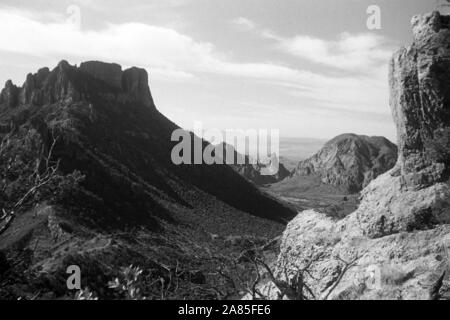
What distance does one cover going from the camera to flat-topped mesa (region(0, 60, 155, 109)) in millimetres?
94875

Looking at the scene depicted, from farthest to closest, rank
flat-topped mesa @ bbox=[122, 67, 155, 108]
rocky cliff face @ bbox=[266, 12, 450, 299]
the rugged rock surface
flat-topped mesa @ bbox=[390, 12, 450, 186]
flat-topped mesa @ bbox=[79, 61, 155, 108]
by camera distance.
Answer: flat-topped mesa @ bbox=[122, 67, 155, 108] < flat-topped mesa @ bbox=[79, 61, 155, 108] < the rugged rock surface < flat-topped mesa @ bbox=[390, 12, 450, 186] < rocky cliff face @ bbox=[266, 12, 450, 299]

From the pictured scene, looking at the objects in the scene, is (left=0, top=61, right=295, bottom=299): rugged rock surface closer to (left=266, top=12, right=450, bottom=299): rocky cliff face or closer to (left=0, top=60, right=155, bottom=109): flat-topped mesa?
(left=0, top=60, right=155, bottom=109): flat-topped mesa

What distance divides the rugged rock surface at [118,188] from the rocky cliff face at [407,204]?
20500 millimetres

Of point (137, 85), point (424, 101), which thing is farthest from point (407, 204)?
point (137, 85)

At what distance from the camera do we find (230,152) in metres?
173

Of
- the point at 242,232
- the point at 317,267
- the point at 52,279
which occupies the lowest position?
the point at 242,232

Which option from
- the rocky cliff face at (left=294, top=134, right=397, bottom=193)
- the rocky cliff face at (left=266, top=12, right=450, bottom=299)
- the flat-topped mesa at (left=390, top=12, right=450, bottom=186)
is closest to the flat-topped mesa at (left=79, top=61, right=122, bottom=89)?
the rocky cliff face at (left=266, top=12, right=450, bottom=299)

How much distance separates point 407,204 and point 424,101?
405 centimetres

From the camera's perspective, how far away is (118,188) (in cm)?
7725

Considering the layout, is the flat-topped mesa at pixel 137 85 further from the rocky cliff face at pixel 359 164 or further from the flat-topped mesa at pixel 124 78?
the rocky cliff face at pixel 359 164

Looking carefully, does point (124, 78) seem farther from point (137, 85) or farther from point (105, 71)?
point (105, 71)
